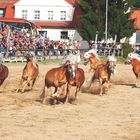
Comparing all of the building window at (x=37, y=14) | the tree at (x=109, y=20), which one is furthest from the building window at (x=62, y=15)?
the tree at (x=109, y=20)

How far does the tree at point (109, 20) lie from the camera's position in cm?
4650

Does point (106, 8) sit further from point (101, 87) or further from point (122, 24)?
point (101, 87)

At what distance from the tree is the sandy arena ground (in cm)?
2873

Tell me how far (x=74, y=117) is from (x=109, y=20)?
35508 millimetres

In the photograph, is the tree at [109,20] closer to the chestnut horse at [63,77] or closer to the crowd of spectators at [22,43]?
the crowd of spectators at [22,43]

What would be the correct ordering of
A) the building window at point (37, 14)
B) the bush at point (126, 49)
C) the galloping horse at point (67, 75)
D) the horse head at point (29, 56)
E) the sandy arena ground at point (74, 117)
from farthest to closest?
the building window at point (37, 14) < the bush at point (126, 49) < the horse head at point (29, 56) < the galloping horse at point (67, 75) < the sandy arena ground at point (74, 117)

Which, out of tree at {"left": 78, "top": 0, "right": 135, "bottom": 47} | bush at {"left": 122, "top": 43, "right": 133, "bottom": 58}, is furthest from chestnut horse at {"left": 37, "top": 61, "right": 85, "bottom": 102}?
tree at {"left": 78, "top": 0, "right": 135, "bottom": 47}

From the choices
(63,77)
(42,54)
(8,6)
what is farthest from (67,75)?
(8,6)

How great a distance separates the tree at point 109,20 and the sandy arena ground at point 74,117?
28.7 metres

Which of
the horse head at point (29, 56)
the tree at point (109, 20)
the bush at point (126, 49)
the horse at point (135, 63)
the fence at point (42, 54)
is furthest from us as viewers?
the tree at point (109, 20)

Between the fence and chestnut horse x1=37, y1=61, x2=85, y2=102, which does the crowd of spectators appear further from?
chestnut horse x1=37, y1=61, x2=85, y2=102

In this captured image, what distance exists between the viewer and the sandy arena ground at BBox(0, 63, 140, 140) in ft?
34.6

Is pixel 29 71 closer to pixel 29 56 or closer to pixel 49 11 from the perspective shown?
pixel 29 56

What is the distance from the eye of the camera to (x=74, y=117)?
12.6 meters
